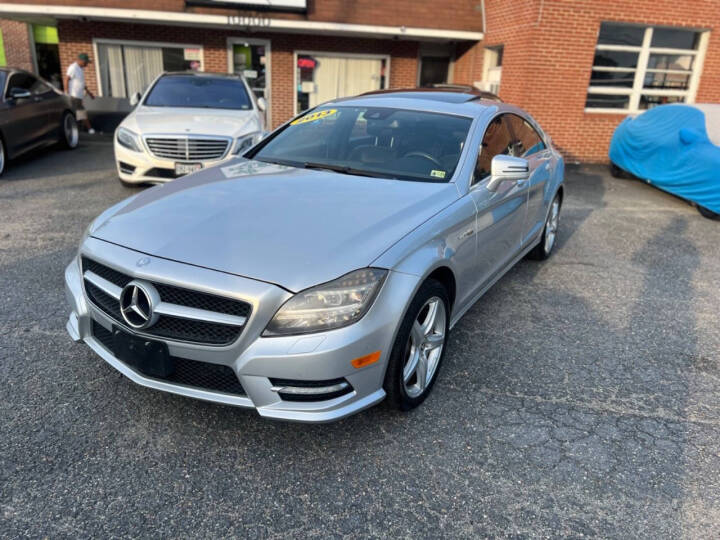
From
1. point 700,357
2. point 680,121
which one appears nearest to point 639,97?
point 680,121

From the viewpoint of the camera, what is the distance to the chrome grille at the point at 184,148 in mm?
7352

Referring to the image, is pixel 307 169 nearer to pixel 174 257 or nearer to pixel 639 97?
pixel 174 257

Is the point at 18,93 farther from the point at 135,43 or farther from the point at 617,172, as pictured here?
the point at 617,172

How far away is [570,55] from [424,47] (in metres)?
4.56

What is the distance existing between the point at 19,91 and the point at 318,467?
9.01 meters

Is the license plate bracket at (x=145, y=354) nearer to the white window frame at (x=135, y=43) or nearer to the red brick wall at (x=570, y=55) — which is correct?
the red brick wall at (x=570, y=55)

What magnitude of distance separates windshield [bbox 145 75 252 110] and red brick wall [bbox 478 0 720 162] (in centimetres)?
587

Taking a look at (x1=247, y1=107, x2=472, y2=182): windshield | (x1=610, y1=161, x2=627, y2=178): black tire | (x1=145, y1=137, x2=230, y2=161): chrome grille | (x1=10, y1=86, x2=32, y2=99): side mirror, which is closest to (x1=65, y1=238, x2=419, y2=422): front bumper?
(x1=247, y1=107, x2=472, y2=182): windshield

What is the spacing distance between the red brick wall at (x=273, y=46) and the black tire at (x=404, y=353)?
12079 mm

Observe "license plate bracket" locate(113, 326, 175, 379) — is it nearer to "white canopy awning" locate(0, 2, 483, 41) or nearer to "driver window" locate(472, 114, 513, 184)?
"driver window" locate(472, 114, 513, 184)

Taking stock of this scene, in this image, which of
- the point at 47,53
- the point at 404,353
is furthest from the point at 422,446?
the point at 47,53

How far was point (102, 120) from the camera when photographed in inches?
545

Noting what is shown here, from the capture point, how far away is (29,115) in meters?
9.48

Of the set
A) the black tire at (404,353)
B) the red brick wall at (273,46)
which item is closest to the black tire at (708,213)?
the black tire at (404,353)
